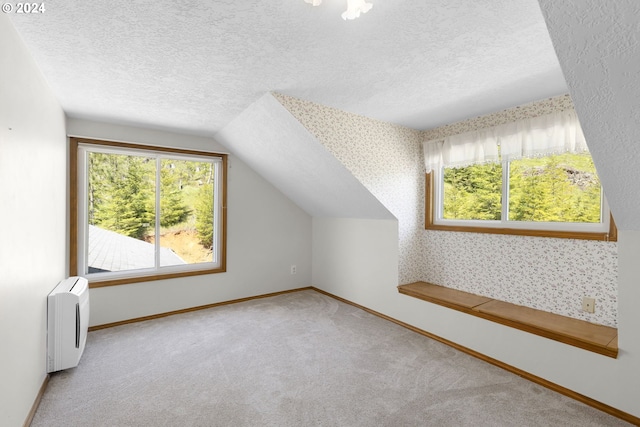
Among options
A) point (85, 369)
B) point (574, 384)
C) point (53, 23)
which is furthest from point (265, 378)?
point (53, 23)

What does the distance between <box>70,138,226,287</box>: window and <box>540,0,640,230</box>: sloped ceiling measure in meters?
3.45

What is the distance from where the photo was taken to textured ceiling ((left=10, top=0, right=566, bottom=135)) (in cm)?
142

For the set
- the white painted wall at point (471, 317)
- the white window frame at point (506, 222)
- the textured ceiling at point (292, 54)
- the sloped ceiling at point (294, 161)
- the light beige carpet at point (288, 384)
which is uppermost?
the textured ceiling at point (292, 54)

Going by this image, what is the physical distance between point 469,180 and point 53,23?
338 centimetres

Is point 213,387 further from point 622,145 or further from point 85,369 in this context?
point 622,145

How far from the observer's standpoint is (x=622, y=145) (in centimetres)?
147

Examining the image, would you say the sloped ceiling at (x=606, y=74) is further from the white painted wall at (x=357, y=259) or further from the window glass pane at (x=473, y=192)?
the white painted wall at (x=357, y=259)

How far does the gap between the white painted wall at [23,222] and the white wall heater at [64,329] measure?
0.05m

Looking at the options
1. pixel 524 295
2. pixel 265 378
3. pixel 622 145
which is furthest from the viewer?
pixel 524 295

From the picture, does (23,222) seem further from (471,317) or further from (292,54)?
(471,317)

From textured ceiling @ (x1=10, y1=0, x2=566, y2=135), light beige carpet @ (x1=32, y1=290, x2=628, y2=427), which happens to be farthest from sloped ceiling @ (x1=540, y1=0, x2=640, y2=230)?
light beige carpet @ (x1=32, y1=290, x2=628, y2=427)

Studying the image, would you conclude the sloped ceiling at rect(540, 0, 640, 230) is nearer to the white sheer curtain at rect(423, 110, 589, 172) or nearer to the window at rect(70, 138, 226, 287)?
the white sheer curtain at rect(423, 110, 589, 172)

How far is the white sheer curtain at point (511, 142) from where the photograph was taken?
2273 millimetres

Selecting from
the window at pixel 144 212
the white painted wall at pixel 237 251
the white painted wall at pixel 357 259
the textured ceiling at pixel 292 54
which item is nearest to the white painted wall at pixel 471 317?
the white painted wall at pixel 357 259
